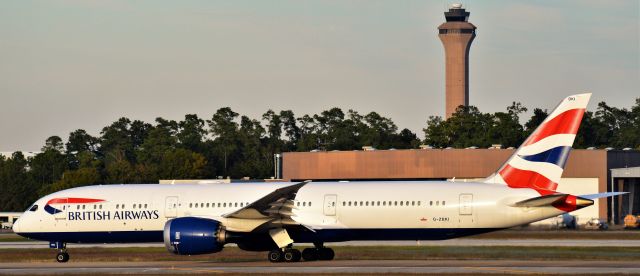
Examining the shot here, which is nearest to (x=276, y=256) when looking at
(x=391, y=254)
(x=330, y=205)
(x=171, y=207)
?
(x=330, y=205)

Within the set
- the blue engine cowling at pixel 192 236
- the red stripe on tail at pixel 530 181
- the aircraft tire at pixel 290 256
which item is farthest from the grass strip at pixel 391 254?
the blue engine cowling at pixel 192 236

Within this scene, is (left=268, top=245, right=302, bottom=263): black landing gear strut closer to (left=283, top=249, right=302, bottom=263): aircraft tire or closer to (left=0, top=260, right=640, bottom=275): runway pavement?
(left=283, top=249, right=302, bottom=263): aircraft tire

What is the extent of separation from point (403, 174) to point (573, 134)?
5098 cm

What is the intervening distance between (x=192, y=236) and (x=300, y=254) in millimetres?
4227

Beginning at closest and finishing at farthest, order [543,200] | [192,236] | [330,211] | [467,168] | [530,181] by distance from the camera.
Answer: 1. [543,200]
2. [192,236]
3. [530,181]
4. [330,211]
5. [467,168]

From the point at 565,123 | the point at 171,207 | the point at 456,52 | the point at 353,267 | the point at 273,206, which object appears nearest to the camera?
the point at 353,267

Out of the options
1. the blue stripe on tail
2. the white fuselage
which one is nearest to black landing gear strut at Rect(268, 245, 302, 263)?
the white fuselage

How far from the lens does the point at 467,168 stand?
89.2 m

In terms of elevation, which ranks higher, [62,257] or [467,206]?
[467,206]

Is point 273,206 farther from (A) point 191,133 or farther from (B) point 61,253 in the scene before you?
(A) point 191,133

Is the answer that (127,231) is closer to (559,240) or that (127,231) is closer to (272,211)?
(272,211)

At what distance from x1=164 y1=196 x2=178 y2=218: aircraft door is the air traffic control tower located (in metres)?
129

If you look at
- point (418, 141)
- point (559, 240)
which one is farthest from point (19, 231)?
point (418, 141)

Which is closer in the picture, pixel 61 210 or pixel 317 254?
pixel 317 254
